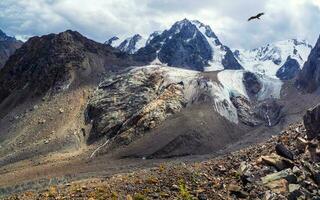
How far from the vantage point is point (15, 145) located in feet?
329

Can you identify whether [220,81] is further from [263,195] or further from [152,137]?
[263,195]

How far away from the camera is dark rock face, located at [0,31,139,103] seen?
12938 centimetres

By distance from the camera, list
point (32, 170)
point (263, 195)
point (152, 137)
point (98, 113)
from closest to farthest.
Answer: point (263, 195)
point (32, 170)
point (152, 137)
point (98, 113)

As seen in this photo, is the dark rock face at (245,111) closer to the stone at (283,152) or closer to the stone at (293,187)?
the stone at (283,152)

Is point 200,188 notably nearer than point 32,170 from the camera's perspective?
Yes

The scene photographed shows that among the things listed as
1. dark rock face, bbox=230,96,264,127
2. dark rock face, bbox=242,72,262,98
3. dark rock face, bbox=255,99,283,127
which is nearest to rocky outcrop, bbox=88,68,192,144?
dark rock face, bbox=230,96,264,127

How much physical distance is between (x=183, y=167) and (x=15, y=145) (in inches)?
2727

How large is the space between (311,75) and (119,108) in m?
53.9

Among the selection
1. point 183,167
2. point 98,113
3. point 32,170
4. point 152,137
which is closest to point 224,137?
point 152,137

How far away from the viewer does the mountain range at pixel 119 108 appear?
308ft

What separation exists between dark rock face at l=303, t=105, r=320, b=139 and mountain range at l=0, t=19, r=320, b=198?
41.2 meters

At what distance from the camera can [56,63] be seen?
135 meters

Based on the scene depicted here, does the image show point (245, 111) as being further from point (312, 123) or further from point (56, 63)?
point (312, 123)

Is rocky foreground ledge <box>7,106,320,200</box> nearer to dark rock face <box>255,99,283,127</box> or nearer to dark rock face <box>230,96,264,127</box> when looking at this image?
dark rock face <box>230,96,264,127</box>
